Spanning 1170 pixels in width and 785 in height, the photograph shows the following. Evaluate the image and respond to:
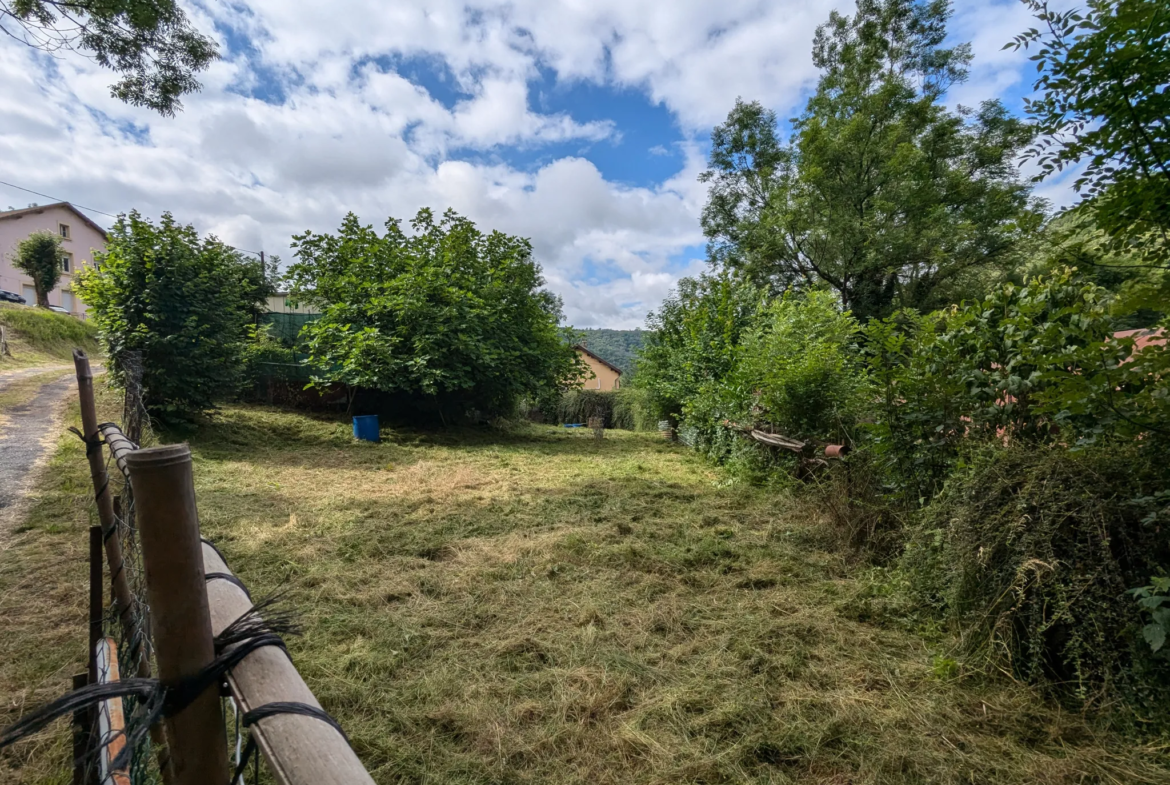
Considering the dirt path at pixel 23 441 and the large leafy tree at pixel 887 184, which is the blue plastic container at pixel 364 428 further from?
the large leafy tree at pixel 887 184

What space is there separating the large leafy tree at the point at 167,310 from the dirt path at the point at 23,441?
1096 mm

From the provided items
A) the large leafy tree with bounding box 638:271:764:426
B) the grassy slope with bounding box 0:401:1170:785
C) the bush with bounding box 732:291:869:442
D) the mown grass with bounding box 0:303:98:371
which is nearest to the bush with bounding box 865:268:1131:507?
the bush with bounding box 732:291:869:442

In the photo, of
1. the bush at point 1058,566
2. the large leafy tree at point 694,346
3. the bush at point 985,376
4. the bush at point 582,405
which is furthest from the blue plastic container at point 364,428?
the bush at point 1058,566

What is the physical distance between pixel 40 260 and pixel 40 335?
652 centimetres

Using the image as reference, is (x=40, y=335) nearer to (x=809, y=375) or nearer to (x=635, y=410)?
(x=635, y=410)

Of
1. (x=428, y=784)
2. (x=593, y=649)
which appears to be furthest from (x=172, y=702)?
(x=593, y=649)

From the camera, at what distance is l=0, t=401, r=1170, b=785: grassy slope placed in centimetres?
188

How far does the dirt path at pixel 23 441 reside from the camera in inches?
165

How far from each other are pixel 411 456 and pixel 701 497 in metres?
4.77

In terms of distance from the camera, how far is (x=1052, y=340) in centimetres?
254

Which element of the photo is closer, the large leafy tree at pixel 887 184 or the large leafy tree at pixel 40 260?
the large leafy tree at pixel 887 184

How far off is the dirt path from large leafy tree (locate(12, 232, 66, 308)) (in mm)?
13223

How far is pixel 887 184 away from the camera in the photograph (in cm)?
1299

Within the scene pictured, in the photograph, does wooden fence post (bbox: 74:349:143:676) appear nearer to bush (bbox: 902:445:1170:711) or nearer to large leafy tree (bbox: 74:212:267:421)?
bush (bbox: 902:445:1170:711)
